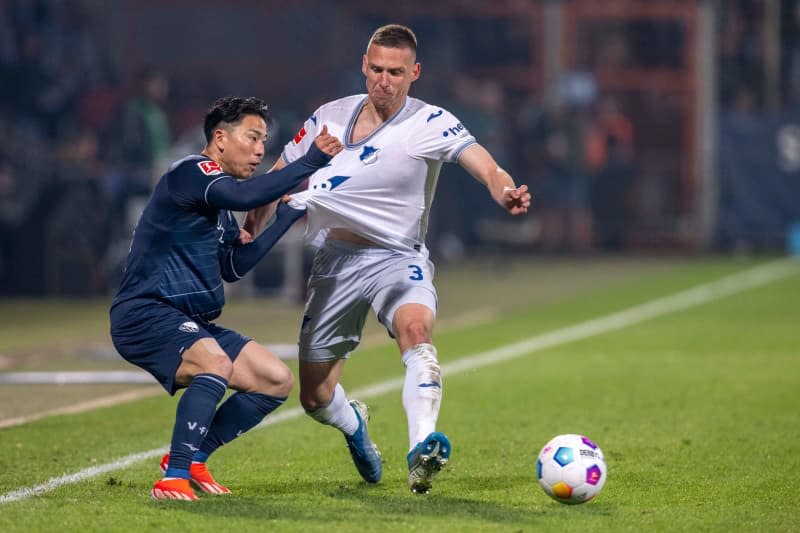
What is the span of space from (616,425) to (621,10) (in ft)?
57.0

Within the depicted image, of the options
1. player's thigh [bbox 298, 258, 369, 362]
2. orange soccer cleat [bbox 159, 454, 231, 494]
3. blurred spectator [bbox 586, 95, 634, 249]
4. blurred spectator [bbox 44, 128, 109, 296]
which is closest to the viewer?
orange soccer cleat [bbox 159, 454, 231, 494]

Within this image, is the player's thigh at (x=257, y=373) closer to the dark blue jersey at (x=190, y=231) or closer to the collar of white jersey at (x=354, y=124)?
the dark blue jersey at (x=190, y=231)

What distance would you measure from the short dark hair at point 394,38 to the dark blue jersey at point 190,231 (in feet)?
2.75

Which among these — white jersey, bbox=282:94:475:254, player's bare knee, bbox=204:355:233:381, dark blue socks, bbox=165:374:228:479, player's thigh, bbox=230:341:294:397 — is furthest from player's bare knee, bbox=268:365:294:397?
white jersey, bbox=282:94:475:254

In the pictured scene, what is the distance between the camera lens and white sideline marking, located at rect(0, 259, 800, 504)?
7406mm

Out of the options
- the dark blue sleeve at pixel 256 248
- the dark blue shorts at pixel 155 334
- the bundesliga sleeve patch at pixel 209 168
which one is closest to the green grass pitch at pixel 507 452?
the dark blue shorts at pixel 155 334

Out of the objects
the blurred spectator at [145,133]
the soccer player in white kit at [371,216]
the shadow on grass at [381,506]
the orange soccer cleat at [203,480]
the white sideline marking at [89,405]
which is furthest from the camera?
the blurred spectator at [145,133]

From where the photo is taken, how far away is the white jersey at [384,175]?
7.23 m

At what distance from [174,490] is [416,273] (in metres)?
1.55

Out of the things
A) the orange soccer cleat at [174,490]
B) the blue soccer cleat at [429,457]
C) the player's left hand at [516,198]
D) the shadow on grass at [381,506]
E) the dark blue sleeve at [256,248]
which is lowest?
the shadow on grass at [381,506]

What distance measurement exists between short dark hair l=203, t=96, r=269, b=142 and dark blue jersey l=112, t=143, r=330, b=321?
0.20 meters

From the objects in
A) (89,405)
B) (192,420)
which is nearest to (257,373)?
(192,420)

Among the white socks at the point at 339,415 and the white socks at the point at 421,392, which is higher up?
the white socks at the point at 421,392

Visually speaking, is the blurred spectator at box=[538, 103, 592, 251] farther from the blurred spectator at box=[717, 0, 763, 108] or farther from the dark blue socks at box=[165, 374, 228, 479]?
the dark blue socks at box=[165, 374, 228, 479]
